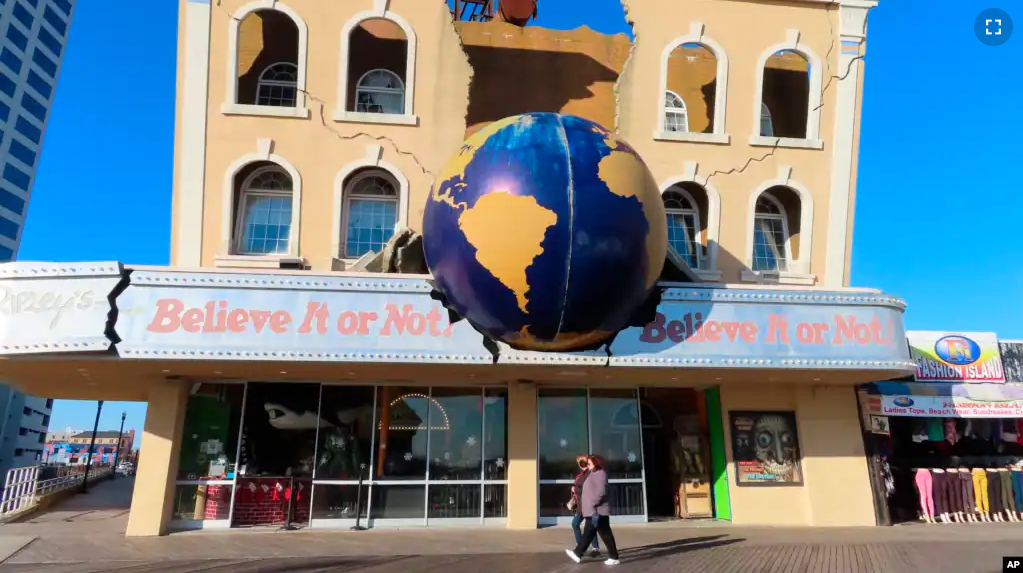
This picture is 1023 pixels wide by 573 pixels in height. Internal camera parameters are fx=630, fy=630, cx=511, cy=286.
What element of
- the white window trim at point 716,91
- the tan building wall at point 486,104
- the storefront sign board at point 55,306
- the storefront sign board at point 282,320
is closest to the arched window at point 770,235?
the tan building wall at point 486,104

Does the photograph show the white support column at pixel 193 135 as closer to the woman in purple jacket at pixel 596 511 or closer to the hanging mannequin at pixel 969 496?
the woman in purple jacket at pixel 596 511

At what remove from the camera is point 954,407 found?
1345 centimetres

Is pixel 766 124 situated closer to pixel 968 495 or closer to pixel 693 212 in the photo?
pixel 693 212

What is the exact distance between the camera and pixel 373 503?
11789 mm

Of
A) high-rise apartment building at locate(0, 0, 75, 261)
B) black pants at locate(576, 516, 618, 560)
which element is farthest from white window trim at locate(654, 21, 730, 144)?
high-rise apartment building at locate(0, 0, 75, 261)

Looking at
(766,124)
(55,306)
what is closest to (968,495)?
(766,124)

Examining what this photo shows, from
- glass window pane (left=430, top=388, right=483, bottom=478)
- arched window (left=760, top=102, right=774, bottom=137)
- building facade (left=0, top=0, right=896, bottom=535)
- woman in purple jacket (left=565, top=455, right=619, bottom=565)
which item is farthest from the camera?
arched window (left=760, top=102, right=774, bottom=137)

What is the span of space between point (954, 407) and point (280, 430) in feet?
45.8

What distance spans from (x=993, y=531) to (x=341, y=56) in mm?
15151

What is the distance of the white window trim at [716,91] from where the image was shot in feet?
41.8

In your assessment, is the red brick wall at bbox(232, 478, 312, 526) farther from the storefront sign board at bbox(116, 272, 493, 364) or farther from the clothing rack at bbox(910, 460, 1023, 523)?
the clothing rack at bbox(910, 460, 1023, 523)

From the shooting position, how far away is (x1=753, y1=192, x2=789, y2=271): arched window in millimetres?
13203

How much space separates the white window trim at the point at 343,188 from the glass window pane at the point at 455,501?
4.71 meters

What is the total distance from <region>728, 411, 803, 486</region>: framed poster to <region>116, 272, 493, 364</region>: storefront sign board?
237 inches
